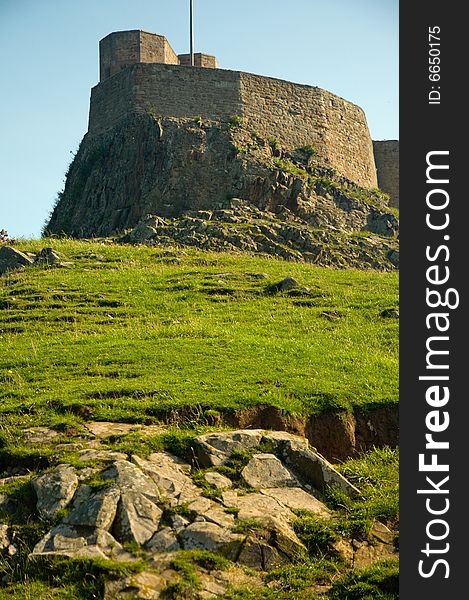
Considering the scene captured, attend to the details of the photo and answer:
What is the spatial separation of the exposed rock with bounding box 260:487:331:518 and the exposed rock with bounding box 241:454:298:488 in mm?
107

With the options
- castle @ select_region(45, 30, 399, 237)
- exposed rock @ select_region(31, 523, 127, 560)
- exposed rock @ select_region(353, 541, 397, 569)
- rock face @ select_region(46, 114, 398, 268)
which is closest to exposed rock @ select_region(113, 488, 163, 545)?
exposed rock @ select_region(31, 523, 127, 560)

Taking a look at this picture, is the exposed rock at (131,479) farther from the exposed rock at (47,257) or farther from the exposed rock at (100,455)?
the exposed rock at (47,257)

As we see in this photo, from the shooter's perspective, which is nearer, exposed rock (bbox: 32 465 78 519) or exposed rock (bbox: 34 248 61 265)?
exposed rock (bbox: 32 465 78 519)

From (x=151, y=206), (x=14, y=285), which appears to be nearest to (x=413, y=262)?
(x=14, y=285)

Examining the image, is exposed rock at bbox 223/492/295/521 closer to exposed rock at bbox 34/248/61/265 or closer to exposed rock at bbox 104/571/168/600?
exposed rock at bbox 104/571/168/600

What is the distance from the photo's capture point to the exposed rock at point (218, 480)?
11203 mm

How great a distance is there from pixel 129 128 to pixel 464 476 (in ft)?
117

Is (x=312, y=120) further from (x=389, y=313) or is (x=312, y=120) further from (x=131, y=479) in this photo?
(x=131, y=479)

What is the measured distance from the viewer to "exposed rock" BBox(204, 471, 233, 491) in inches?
441

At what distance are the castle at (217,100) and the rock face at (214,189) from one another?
32.5 inches

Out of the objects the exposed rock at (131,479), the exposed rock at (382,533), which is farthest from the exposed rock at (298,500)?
the exposed rock at (131,479)

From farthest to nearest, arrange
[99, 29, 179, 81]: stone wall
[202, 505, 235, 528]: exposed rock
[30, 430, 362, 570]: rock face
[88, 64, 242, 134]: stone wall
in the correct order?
[99, 29, 179, 81]: stone wall < [88, 64, 242, 134]: stone wall < [202, 505, 235, 528]: exposed rock < [30, 430, 362, 570]: rock face

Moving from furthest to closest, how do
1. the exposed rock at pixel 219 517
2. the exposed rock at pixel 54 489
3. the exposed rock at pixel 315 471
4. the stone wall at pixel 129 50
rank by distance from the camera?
the stone wall at pixel 129 50 < the exposed rock at pixel 315 471 < the exposed rock at pixel 54 489 < the exposed rock at pixel 219 517

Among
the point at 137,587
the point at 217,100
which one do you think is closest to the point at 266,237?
the point at 217,100
